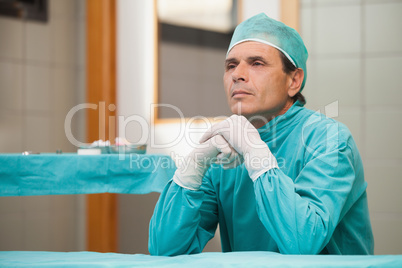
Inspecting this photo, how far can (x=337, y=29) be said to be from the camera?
2.68 metres

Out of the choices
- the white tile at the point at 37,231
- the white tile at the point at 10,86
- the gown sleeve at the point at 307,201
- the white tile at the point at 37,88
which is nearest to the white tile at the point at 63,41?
the white tile at the point at 37,88

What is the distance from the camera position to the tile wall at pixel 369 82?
262 centimetres

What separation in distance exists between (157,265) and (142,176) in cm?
131

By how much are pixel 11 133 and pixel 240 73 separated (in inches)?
90.0

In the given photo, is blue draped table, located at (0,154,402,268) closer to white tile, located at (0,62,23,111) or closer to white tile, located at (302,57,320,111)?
Answer: white tile, located at (302,57,320,111)

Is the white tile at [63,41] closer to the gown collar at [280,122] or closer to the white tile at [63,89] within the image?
the white tile at [63,89]

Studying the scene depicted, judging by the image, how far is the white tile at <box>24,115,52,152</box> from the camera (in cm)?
313

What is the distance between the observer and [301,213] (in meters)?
0.95

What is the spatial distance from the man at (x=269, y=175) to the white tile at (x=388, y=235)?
4.80 feet

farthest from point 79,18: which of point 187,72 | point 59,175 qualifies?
point 59,175

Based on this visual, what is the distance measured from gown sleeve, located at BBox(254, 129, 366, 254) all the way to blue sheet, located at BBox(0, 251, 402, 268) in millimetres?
239

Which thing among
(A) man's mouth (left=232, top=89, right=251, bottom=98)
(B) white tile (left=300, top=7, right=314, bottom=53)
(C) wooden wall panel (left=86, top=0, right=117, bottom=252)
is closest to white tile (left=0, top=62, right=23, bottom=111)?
(C) wooden wall panel (left=86, top=0, right=117, bottom=252)

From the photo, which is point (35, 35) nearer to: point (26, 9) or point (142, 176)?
point (26, 9)

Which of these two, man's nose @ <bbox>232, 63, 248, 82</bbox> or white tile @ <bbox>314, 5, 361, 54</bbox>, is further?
white tile @ <bbox>314, 5, 361, 54</bbox>
